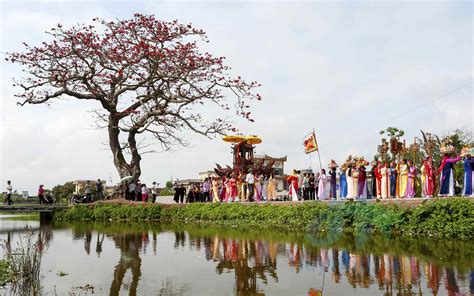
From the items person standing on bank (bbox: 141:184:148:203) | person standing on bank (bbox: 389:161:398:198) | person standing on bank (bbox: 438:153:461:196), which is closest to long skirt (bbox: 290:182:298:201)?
person standing on bank (bbox: 389:161:398:198)

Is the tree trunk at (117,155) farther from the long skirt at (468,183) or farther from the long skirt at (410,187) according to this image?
the long skirt at (468,183)

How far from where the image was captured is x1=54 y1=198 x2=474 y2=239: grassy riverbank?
1162cm

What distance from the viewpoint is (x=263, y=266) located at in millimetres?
8820

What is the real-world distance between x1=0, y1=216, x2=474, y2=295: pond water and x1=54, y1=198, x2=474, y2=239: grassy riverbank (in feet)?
2.61

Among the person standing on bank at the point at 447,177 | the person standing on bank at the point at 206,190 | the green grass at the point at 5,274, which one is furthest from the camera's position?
the person standing on bank at the point at 206,190

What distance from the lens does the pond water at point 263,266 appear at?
6953 mm

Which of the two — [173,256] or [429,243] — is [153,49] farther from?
[429,243]

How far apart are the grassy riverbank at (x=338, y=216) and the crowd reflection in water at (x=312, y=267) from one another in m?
3.05

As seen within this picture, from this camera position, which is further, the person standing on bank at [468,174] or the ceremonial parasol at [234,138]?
the ceremonial parasol at [234,138]

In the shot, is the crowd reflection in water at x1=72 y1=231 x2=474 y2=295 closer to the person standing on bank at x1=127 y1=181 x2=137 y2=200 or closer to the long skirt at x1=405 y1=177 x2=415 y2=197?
the long skirt at x1=405 y1=177 x2=415 y2=197

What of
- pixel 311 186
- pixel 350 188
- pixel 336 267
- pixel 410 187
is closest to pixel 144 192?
pixel 311 186

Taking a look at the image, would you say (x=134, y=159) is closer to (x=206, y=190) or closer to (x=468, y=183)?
(x=206, y=190)

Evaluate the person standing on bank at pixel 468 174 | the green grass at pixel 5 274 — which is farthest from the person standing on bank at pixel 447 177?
the green grass at pixel 5 274

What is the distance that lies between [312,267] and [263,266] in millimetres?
946
